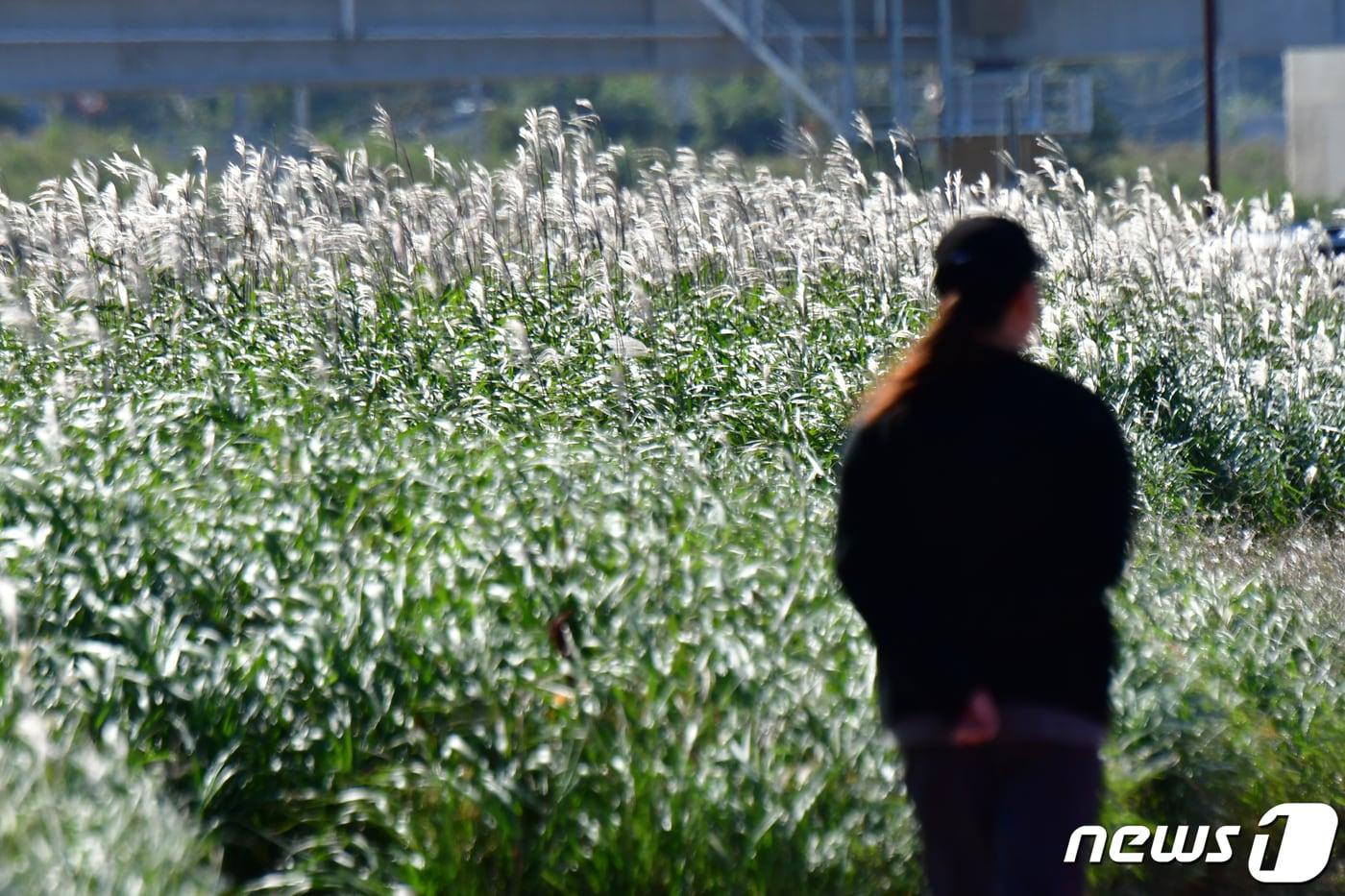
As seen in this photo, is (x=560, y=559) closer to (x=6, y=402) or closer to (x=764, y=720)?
(x=764, y=720)

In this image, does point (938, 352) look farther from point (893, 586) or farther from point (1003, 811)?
point (1003, 811)

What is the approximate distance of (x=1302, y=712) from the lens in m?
5.50

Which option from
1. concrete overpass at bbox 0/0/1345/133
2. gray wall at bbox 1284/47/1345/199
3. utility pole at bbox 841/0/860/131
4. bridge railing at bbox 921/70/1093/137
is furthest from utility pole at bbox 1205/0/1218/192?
gray wall at bbox 1284/47/1345/199

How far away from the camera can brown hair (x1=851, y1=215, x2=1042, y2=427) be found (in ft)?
12.1

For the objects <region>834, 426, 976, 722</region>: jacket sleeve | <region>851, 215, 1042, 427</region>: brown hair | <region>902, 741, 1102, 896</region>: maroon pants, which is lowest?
<region>902, 741, 1102, 896</region>: maroon pants

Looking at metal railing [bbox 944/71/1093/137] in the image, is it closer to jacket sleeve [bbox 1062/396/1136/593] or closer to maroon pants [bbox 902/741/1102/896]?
jacket sleeve [bbox 1062/396/1136/593]

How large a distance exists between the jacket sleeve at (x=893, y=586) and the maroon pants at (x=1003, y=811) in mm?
134

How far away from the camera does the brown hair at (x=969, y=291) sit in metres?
3.69

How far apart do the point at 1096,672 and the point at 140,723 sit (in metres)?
2.34

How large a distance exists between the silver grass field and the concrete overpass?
92.3ft

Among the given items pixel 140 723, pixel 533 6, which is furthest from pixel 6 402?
pixel 533 6

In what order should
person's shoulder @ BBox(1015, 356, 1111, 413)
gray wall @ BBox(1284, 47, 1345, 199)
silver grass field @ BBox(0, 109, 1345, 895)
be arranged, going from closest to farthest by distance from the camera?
1. person's shoulder @ BBox(1015, 356, 1111, 413)
2. silver grass field @ BBox(0, 109, 1345, 895)
3. gray wall @ BBox(1284, 47, 1345, 199)

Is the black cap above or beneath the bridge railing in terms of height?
beneath

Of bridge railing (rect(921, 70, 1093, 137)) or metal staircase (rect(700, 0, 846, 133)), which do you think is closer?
bridge railing (rect(921, 70, 1093, 137))
